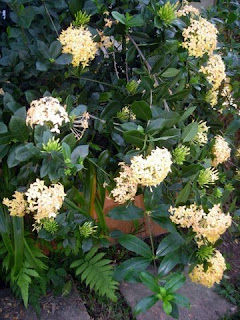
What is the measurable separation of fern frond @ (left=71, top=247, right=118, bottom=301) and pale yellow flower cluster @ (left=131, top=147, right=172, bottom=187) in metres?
0.88

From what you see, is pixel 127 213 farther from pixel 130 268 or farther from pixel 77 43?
pixel 77 43

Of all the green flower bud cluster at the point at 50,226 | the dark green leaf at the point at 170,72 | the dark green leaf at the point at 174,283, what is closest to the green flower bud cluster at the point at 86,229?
the green flower bud cluster at the point at 50,226

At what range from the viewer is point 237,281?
2.28 metres

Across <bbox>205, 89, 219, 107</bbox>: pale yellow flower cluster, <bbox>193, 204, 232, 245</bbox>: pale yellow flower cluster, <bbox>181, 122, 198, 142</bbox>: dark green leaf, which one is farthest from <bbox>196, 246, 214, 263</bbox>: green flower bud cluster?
<bbox>205, 89, 219, 107</bbox>: pale yellow flower cluster

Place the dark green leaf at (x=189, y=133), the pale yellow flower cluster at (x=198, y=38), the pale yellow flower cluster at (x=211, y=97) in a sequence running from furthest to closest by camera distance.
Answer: the pale yellow flower cluster at (x=211, y=97) → the pale yellow flower cluster at (x=198, y=38) → the dark green leaf at (x=189, y=133)

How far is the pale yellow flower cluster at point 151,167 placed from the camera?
41.5 inches

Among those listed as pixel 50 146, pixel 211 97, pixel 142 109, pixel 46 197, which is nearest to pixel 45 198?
pixel 46 197

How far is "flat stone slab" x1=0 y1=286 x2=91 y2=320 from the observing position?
72.3 inches

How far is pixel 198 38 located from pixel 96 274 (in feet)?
3.59

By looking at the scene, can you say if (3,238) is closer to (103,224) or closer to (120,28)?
(103,224)

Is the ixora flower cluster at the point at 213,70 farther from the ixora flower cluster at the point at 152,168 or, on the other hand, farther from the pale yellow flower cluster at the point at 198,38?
the ixora flower cluster at the point at 152,168

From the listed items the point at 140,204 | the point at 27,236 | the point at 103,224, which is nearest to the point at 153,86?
the point at 103,224

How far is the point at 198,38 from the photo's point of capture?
4.66 ft

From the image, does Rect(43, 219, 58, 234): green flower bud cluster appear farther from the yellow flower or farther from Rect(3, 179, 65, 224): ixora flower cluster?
the yellow flower
